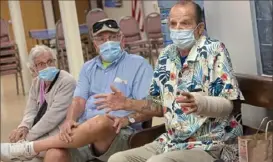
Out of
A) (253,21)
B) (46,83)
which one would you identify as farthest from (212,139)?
(46,83)

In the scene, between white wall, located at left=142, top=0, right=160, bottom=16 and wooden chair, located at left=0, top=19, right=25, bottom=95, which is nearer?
wooden chair, located at left=0, top=19, right=25, bottom=95

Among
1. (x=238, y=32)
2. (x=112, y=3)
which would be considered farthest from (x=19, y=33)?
(x=238, y=32)

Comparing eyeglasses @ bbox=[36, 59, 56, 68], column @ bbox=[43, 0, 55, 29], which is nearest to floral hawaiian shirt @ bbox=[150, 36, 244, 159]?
eyeglasses @ bbox=[36, 59, 56, 68]

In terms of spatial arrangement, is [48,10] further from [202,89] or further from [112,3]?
[202,89]

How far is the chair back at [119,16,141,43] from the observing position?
8.93 metres

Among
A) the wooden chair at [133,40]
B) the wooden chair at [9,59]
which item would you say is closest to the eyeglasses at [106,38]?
the wooden chair at [133,40]

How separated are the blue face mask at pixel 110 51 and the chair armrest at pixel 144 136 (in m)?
0.56

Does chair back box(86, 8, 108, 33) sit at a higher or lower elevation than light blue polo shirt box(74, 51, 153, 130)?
higher

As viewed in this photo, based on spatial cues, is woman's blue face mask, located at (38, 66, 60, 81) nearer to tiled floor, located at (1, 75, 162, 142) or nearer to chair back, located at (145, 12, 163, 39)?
tiled floor, located at (1, 75, 162, 142)

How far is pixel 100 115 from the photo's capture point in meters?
2.78

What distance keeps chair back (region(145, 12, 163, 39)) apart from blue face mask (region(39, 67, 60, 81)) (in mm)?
5883

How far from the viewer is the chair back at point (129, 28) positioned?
8930 mm

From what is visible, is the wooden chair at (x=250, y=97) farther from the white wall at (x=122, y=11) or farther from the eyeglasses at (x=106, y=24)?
the white wall at (x=122, y=11)

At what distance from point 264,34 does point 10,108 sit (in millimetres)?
5327
